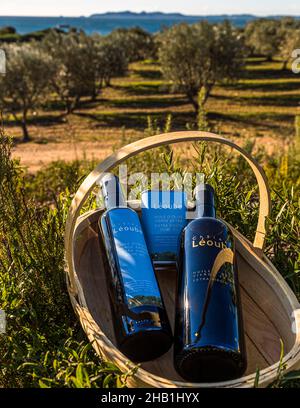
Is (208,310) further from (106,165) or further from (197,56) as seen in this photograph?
(197,56)

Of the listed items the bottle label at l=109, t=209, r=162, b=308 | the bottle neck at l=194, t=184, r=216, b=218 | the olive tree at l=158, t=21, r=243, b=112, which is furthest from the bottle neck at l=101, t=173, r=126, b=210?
the olive tree at l=158, t=21, r=243, b=112

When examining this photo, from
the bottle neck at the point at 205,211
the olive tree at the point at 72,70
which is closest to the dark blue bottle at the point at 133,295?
the bottle neck at the point at 205,211

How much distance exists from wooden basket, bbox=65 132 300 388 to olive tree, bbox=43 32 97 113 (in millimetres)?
24501

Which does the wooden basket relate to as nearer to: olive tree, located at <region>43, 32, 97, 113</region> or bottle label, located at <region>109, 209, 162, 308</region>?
bottle label, located at <region>109, 209, 162, 308</region>

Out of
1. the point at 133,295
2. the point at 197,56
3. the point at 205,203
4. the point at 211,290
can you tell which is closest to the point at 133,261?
the point at 133,295

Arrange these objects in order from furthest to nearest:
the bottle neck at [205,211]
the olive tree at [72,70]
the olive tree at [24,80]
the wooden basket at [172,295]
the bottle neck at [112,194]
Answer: the olive tree at [72,70] → the olive tree at [24,80] → the bottle neck at [112,194] → the bottle neck at [205,211] → the wooden basket at [172,295]

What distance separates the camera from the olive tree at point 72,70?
2656 centimetres

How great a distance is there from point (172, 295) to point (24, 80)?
22007 millimetres

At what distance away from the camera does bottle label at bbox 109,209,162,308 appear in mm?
1857

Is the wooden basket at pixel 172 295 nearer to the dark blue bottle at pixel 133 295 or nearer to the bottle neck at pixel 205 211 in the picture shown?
the dark blue bottle at pixel 133 295

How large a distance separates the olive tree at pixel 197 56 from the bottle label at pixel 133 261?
24.5 meters

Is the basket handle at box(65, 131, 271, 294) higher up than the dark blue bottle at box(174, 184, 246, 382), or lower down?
higher up

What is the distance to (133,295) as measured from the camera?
1853 mm

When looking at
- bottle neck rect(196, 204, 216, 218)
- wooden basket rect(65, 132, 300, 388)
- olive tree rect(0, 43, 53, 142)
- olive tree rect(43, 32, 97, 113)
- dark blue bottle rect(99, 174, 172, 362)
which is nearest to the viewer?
wooden basket rect(65, 132, 300, 388)
